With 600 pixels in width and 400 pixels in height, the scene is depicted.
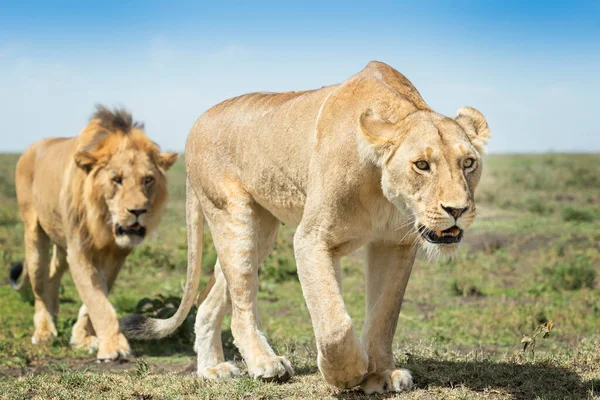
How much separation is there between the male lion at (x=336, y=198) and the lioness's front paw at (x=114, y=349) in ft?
5.24

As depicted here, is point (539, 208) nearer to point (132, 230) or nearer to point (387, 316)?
point (132, 230)

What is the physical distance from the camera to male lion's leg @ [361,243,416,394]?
15.5 ft

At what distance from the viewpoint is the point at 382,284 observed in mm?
4820

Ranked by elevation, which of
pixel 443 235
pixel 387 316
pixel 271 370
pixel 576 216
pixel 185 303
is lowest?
A: pixel 576 216

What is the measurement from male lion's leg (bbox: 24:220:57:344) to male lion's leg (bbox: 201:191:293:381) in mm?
3578

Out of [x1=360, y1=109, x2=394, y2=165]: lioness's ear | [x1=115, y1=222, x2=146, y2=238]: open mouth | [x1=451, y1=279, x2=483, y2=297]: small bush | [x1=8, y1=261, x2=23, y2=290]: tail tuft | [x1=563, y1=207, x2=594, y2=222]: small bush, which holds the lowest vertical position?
[x1=451, y1=279, x2=483, y2=297]: small bush

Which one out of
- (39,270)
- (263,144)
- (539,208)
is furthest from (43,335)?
(539,208)

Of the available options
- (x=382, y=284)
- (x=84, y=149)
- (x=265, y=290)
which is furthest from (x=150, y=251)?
(x=382, y=284)

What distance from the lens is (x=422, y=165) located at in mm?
4125

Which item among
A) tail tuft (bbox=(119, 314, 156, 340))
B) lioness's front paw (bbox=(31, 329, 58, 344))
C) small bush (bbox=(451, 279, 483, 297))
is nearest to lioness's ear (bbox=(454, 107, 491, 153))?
tail tuft (bbox=(119, 314, 156, 340))

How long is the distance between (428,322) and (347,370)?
4.51 metres

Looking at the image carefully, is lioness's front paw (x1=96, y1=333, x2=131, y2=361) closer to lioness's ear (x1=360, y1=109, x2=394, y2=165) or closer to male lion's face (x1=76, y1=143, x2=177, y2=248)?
male lion's face (x1=76, y1=143, x2=177, y2=248)

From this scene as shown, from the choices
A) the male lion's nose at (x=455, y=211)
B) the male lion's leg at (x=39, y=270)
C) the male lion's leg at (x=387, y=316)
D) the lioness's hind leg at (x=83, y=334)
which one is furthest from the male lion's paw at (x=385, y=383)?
the male lion's leg at (x=39, y=270)

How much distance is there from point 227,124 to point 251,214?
25.5 inches
